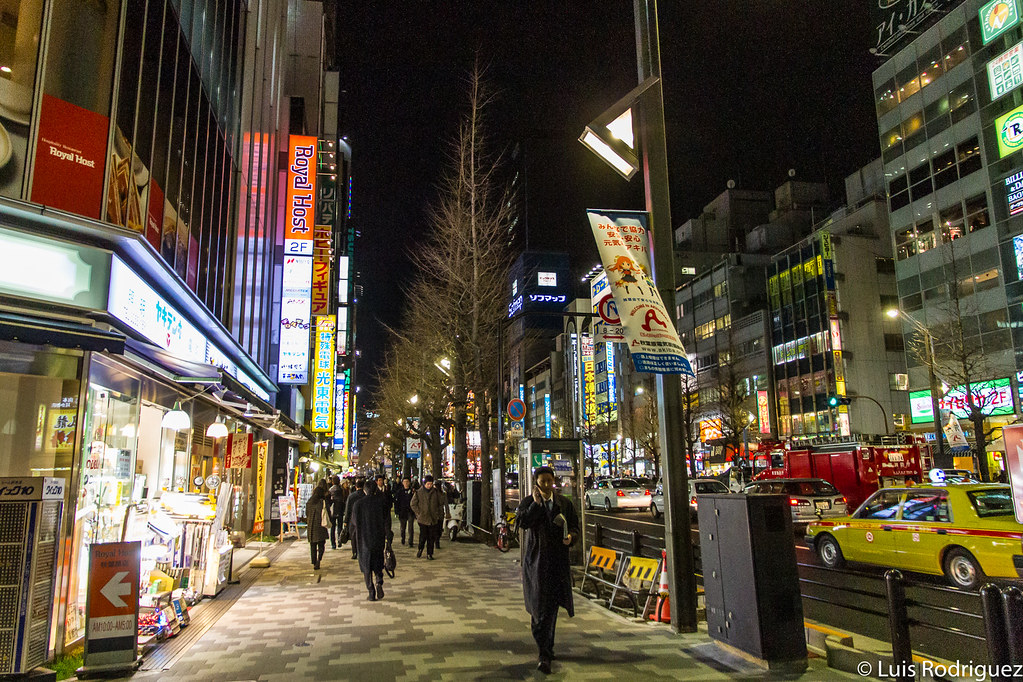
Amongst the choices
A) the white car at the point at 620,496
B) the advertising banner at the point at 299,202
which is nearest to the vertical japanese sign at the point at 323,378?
the advertising banner at the point at 299,202

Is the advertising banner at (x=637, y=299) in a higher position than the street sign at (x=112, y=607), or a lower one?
higher

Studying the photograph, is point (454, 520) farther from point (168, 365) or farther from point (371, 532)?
point (168, 365)

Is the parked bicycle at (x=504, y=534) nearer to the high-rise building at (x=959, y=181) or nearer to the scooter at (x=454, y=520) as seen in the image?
the scooter at (x=454, y=520)

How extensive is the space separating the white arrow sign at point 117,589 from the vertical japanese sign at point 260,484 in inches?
621

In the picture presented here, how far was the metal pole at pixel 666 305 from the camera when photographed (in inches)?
307

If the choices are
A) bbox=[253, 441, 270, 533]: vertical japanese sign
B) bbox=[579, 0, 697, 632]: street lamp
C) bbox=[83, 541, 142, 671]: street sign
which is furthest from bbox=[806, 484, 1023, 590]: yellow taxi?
bbox=[253, 441, 270, 533]: vertical japanese sign

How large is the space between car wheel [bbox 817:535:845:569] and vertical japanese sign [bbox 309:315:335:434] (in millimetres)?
23332

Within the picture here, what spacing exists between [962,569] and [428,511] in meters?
10.5

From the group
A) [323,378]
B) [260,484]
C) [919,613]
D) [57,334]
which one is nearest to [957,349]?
[919,613]

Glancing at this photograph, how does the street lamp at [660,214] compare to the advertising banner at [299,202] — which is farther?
the advertising banner at [299,202]

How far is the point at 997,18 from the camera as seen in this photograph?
121ft

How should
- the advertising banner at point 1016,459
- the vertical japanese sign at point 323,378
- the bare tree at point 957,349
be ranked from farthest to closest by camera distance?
1. the bare tree at point 957,349
2. the vertical japanese sign at point 323,378
3. the advertising banner at point 1016,459

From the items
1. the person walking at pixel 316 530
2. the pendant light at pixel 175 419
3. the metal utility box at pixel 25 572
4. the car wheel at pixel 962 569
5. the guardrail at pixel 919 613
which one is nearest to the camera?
the guardrail at pixel 919 613

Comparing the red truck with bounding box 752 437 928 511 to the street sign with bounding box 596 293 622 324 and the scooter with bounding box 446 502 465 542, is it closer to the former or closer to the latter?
the scooter with bounding box 446 502 465 542
